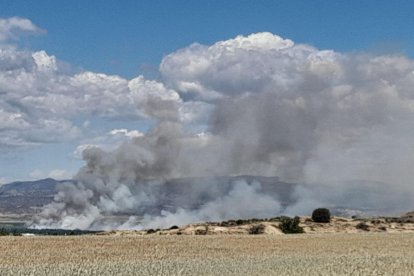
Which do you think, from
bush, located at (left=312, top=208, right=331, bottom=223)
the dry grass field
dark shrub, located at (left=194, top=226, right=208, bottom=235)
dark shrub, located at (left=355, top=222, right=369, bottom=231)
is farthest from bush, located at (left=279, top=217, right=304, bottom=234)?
the dry grass field

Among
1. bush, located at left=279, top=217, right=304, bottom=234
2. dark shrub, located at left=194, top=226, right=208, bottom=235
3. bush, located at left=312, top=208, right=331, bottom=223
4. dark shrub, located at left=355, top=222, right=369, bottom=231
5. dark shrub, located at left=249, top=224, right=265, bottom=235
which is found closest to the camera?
dark shrub, located at left=194, top=226, right=208, bottom=235

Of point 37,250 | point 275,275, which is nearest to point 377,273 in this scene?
point 275,275

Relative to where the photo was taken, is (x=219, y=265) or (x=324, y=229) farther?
(x=324, y=229)

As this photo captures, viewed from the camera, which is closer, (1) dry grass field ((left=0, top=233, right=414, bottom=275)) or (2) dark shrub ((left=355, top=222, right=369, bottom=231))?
(1) dry grass field ((left=0, top=233, right=414, bottom=275))

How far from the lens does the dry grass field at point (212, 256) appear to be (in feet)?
152

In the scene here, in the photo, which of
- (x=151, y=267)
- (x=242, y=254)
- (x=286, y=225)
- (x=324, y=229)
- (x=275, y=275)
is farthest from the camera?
(x=324, y=229)

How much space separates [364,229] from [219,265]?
290 ft

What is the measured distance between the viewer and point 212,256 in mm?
62594

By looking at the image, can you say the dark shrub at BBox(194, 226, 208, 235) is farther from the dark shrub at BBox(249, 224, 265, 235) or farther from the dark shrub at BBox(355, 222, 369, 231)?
the dark shrub at BBox(355, 222, 369, 231)

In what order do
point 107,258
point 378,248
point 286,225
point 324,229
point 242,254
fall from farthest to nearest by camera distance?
1. point 324,229
2. point 286,225
3. point 378,248
4. point 242,254
5. point 107,258

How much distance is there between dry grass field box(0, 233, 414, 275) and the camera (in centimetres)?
4625

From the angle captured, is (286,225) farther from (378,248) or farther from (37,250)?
(37,250)

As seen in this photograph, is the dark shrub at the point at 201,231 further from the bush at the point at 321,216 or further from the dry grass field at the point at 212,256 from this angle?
the bush at the point at 321,216

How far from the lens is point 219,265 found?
51844 mm
